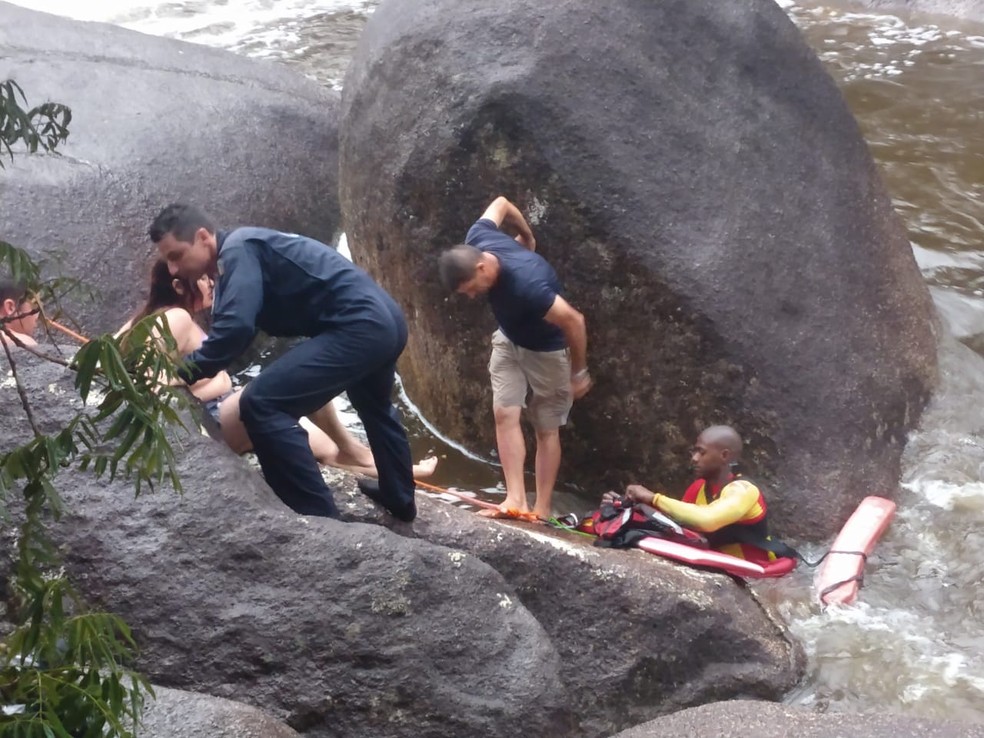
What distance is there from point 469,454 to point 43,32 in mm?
3976

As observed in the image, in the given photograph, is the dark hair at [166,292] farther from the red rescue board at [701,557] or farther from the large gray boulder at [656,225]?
the red rescue board at [701,557]

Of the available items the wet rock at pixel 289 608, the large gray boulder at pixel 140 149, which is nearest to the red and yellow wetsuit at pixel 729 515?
the wet rock at pixel 289 608

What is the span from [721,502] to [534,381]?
0.98 metres

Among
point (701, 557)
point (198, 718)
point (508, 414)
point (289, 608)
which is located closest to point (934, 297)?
point (508, 414)

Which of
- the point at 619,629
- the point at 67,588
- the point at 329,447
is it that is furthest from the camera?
the point at 329,447

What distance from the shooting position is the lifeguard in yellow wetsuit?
471cm

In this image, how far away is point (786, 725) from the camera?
10.6 feet

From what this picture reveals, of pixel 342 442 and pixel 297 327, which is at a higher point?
pixel 297 327

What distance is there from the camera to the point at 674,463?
210 inches

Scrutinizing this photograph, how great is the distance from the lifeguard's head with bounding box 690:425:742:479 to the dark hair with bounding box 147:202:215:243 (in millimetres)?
2205

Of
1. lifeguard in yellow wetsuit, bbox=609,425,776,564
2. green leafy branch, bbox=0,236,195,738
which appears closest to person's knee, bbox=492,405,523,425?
lifeguard in yellow wetsuit, bbox=609,425,776,564

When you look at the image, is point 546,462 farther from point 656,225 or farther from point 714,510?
point 656,225

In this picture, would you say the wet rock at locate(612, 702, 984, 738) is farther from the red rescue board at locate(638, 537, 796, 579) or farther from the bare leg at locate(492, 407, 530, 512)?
the bare leg at locate(492, 407, 530, 512)

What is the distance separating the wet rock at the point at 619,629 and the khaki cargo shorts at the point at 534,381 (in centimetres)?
115
